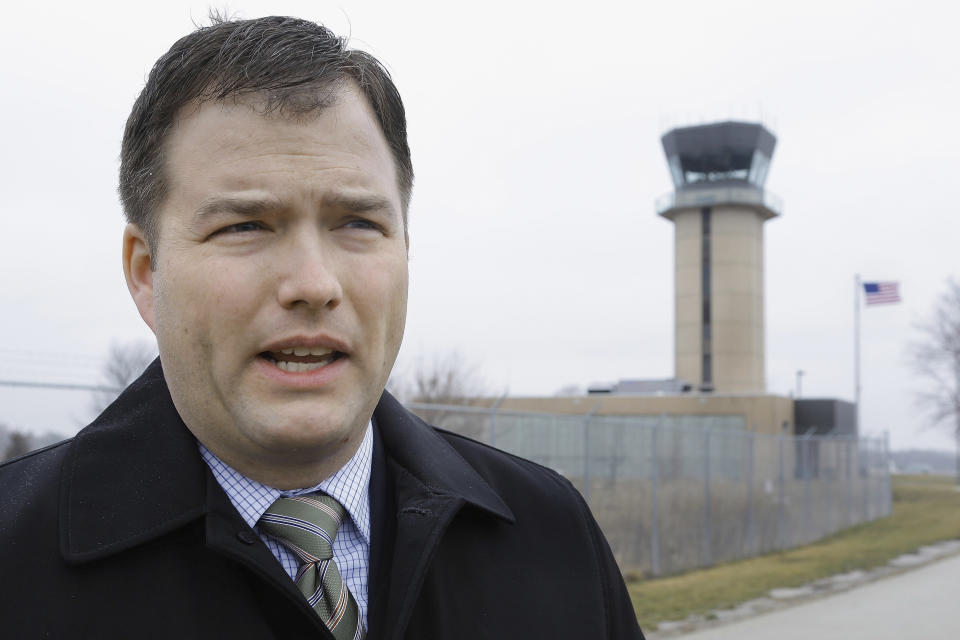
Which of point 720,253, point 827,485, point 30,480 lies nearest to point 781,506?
point 827,485

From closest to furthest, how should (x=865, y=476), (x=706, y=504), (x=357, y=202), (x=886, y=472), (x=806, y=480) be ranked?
(x=357, y=202), (x=706, y=504), (x=806, y=480), (x=865, y=476), (x=886, y=472)

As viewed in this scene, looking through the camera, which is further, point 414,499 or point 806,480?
point 806,480

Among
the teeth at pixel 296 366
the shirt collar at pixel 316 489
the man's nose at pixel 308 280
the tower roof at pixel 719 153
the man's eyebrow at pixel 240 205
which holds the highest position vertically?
the tower roof at pixel 719 153

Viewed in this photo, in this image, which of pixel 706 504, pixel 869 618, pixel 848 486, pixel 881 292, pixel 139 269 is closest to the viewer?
pixel 139 269

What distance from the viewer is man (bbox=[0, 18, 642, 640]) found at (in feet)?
5.69

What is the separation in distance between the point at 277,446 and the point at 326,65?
2.41 ft

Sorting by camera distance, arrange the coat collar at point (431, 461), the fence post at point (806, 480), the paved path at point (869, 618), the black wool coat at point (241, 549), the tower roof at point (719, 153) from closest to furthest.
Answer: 1. the black wool coat at point (241, 549)
2. the coat collar at point (431, 461)
3. the paved path at point (869, 618)
4. the fence post at point (806, 480)
5. the tower roof at point (719, 153)

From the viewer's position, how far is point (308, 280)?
1719 mm

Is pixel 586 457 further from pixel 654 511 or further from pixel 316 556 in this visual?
pixel 316 556

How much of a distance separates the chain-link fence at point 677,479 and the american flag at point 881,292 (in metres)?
15.7

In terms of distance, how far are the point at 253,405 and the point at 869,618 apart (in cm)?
1060

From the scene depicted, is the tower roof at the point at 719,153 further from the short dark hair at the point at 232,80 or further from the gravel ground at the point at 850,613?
the short dark hair at the point at 232,80

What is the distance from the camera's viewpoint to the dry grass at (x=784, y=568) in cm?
1134

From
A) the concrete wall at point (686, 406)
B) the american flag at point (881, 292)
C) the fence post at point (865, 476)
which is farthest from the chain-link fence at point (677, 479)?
the concrete wall at point (686, 406)
